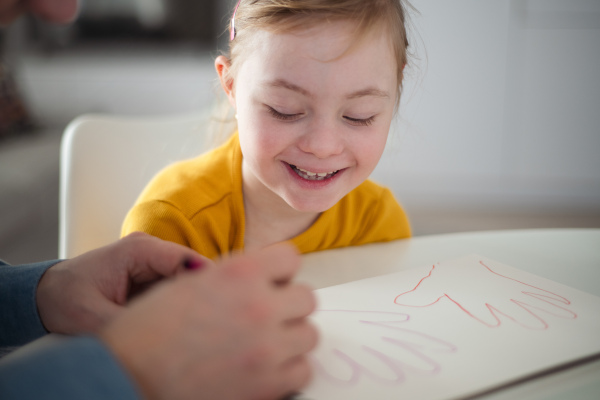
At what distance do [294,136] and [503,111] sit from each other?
6.59 feet

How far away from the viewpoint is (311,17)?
0.61m

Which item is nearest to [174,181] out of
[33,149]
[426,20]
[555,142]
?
[33,149]

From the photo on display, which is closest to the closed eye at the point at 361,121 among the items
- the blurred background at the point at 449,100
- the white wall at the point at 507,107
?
the blurred background at the point at 449,100

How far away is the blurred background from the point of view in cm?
225

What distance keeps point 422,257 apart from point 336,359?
0.27 meters

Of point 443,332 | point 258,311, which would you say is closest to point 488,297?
point 443,332

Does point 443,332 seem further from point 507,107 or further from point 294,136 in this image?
point 507,107

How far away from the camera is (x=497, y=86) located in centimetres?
237

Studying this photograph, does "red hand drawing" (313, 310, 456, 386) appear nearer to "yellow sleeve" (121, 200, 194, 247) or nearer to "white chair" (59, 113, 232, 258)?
"yellow sleeve" (121, 200, 194, 247)

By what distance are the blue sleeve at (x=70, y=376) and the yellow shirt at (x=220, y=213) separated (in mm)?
405

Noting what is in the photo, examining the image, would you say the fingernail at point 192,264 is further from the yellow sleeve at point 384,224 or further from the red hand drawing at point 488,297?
the yellow sleeve at point 384,224

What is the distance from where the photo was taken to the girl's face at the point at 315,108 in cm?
60

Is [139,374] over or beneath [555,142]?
over

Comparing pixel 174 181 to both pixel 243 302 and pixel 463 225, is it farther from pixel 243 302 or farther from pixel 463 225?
pixel 463 225
